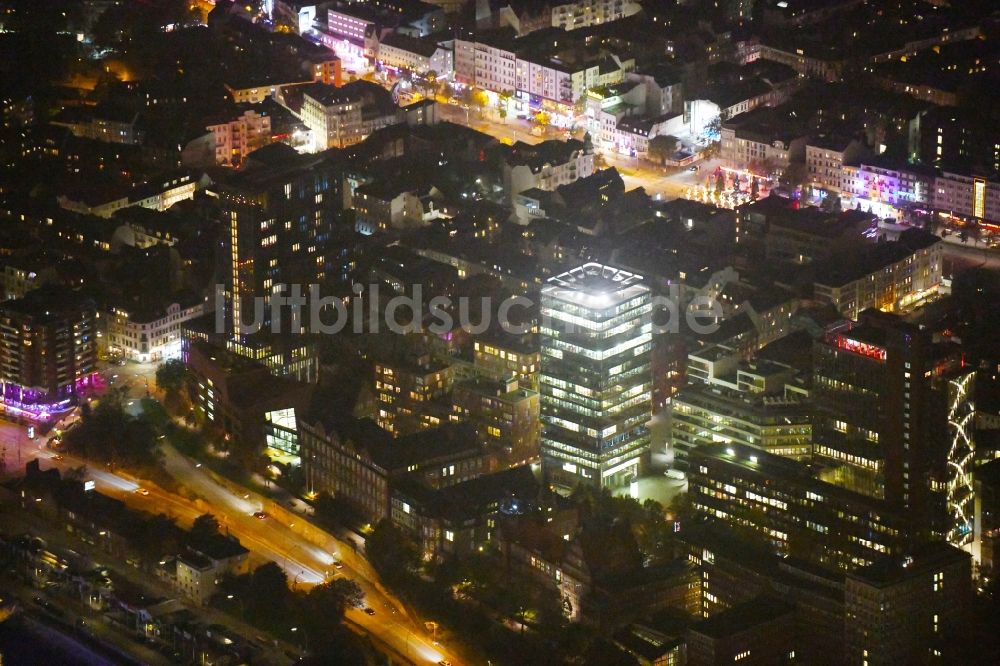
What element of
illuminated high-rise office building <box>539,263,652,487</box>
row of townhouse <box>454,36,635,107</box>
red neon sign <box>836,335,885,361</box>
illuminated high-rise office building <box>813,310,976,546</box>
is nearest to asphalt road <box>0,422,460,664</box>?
illuminated high-rise office building <box>539,263,652,487</box>

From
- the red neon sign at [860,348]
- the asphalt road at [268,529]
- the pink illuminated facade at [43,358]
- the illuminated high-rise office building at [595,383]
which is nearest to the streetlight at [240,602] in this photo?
the asphalt road at [268,529]

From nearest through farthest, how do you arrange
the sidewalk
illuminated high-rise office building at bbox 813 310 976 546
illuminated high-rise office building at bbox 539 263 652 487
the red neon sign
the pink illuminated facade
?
the sidewalk, illuminated high-rise office building at bbox 813 310 976 546, the red neon sign, illuminated high-rise office building at bbox 539 263 652 487, the pink illuminated facade

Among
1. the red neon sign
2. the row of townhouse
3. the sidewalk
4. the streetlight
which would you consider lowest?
the sidewalk

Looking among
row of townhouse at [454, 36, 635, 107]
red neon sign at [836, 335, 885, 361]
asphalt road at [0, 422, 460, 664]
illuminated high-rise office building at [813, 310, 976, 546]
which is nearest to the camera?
asphalt road at [0, 422, 460, 664]

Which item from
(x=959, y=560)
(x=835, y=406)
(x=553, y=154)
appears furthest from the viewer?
(x=553, y=154)

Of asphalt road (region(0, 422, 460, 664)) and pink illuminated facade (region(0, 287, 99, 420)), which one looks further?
pink illuminated facade (region(0, 287, 99, 420))

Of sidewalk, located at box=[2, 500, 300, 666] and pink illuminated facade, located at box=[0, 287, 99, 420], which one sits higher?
pink illuminated facade, located at box=[0, 287, 99, 420]

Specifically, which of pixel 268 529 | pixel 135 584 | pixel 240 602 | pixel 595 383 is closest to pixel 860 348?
pixel 595 383

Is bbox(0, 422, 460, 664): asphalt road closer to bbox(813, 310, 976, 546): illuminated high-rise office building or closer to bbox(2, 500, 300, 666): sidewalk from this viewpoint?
bbox(2, 500, 300, 666): sidewalk

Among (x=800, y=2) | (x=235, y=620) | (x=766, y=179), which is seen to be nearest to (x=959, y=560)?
(x=235, y=620)

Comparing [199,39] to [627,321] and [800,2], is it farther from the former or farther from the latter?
[627,321]
